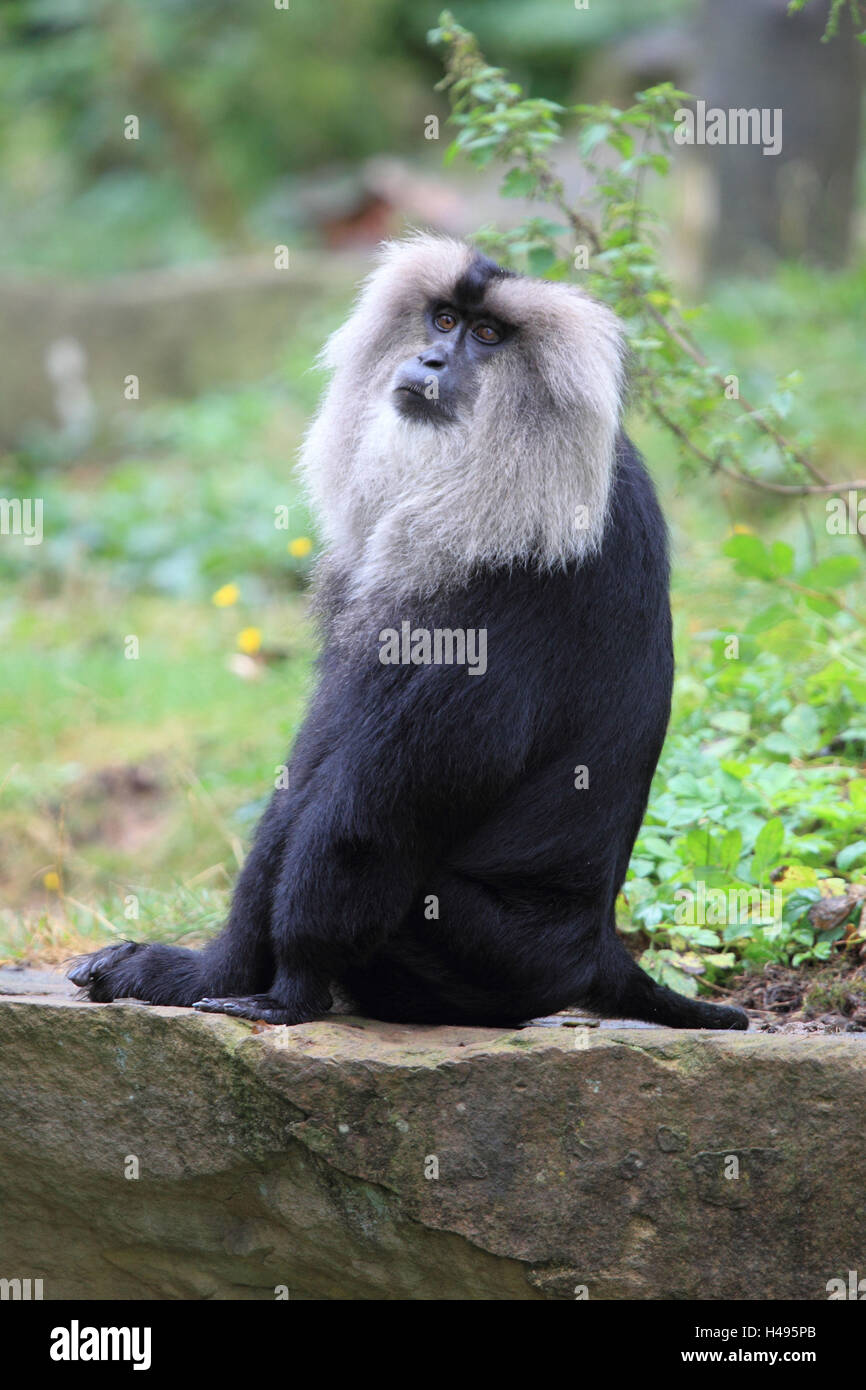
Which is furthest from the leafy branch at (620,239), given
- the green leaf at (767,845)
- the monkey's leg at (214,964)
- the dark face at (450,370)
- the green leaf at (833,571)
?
the monkey's leg at (214,964)

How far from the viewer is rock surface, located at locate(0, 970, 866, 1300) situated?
2.99 metres

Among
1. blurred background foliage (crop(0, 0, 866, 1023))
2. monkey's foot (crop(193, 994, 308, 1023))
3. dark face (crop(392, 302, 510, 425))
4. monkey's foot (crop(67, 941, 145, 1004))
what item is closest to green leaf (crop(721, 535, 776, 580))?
blurred background foliage (crop(0, 0, 866, 1023))

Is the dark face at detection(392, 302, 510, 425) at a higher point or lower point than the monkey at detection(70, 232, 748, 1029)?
higher

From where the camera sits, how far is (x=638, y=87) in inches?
699

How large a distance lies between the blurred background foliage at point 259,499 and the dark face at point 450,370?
0.72 m

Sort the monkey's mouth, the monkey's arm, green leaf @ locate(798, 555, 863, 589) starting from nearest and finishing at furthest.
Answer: the monkey's arm < the monkey's mouth < green leaf @ locate(798, 555, 863, 589)

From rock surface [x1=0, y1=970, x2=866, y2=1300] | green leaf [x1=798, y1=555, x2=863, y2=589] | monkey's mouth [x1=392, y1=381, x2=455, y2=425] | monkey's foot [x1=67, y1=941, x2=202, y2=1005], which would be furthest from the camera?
green leaf [x1=798, y1=555, x2=863, y2=589]

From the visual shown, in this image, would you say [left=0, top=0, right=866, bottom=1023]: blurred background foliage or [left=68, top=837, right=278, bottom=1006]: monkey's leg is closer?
[left=68, top=837, right=278, bottom=1006]: monkey's leg

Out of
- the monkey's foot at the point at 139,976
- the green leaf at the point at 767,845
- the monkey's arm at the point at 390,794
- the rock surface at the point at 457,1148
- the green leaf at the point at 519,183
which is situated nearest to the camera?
the rock surface at the point at 457,1148

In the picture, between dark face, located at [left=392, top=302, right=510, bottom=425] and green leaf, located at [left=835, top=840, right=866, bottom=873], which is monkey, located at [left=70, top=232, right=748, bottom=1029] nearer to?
dark face, located at [left=392, top=302, right=510, bottom=425]

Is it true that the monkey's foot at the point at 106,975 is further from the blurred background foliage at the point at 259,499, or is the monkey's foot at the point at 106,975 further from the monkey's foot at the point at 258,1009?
the blurred background foliage at the point at 259,499

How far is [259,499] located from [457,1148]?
607cm

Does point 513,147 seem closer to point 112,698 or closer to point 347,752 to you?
point 347,752

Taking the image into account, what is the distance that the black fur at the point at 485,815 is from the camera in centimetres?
321
